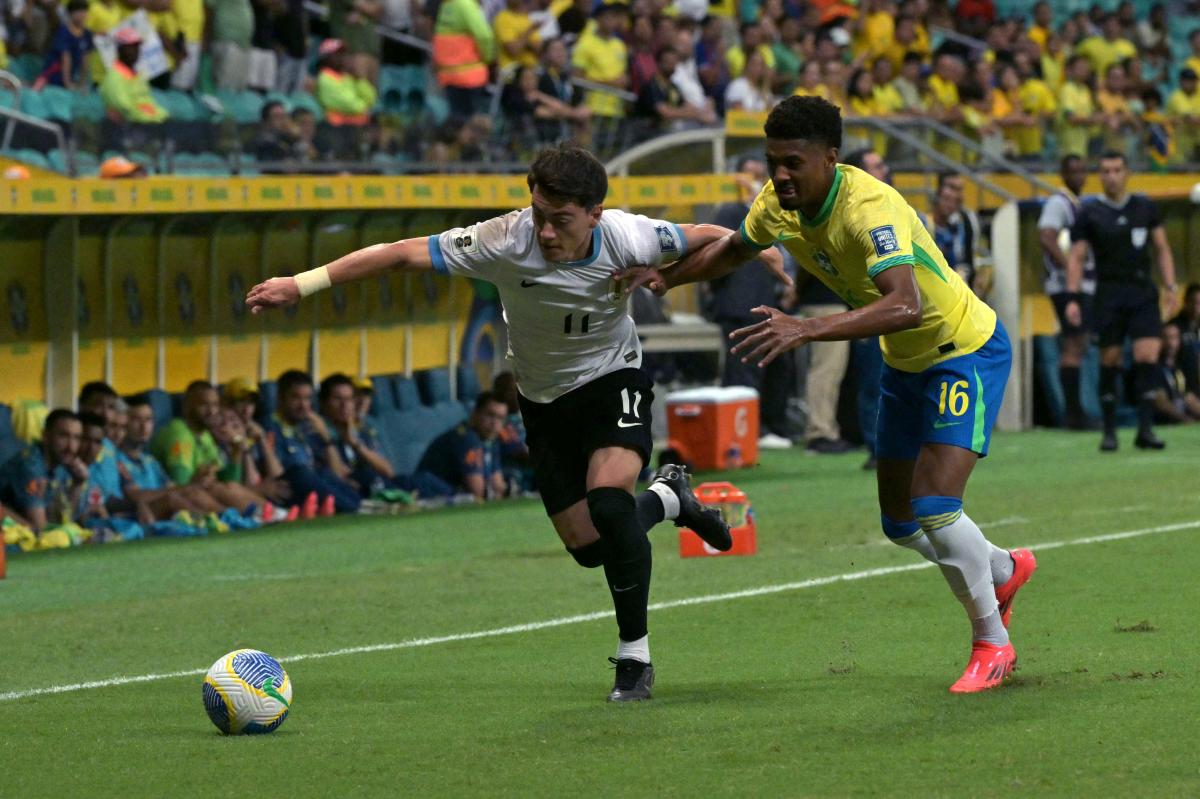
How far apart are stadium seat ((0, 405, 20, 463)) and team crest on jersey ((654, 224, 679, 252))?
7.10m

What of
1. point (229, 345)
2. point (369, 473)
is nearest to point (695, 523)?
point (369, 473)

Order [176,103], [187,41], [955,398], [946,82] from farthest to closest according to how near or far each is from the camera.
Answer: [946,82], [187,41], [176,103], [955,398]

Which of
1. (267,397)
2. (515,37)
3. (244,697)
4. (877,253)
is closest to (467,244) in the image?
(877,253)

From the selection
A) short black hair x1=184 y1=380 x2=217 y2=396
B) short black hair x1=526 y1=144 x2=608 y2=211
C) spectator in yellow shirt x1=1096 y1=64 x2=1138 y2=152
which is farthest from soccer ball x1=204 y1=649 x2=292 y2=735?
spectator in yellow shirt x1=1096 y1=64 x2=1138 y2=152

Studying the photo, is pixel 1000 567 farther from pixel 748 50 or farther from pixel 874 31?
pixel 874 31

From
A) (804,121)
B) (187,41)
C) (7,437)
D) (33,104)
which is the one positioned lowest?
(7,437)

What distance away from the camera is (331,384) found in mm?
15227

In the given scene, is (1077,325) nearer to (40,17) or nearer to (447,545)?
(447,545)

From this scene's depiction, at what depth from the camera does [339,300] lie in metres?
16.6

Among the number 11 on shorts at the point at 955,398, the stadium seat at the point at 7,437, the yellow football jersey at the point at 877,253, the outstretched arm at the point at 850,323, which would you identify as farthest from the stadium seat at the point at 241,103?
the outstretched arm at the point at 850,323

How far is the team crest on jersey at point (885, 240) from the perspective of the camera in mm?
6723

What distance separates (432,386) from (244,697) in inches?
400

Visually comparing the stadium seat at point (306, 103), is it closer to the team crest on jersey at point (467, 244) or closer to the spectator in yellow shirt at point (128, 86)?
the spectator in yellow shirt at point (128, 86)

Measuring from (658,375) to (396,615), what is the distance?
904 centimetres
